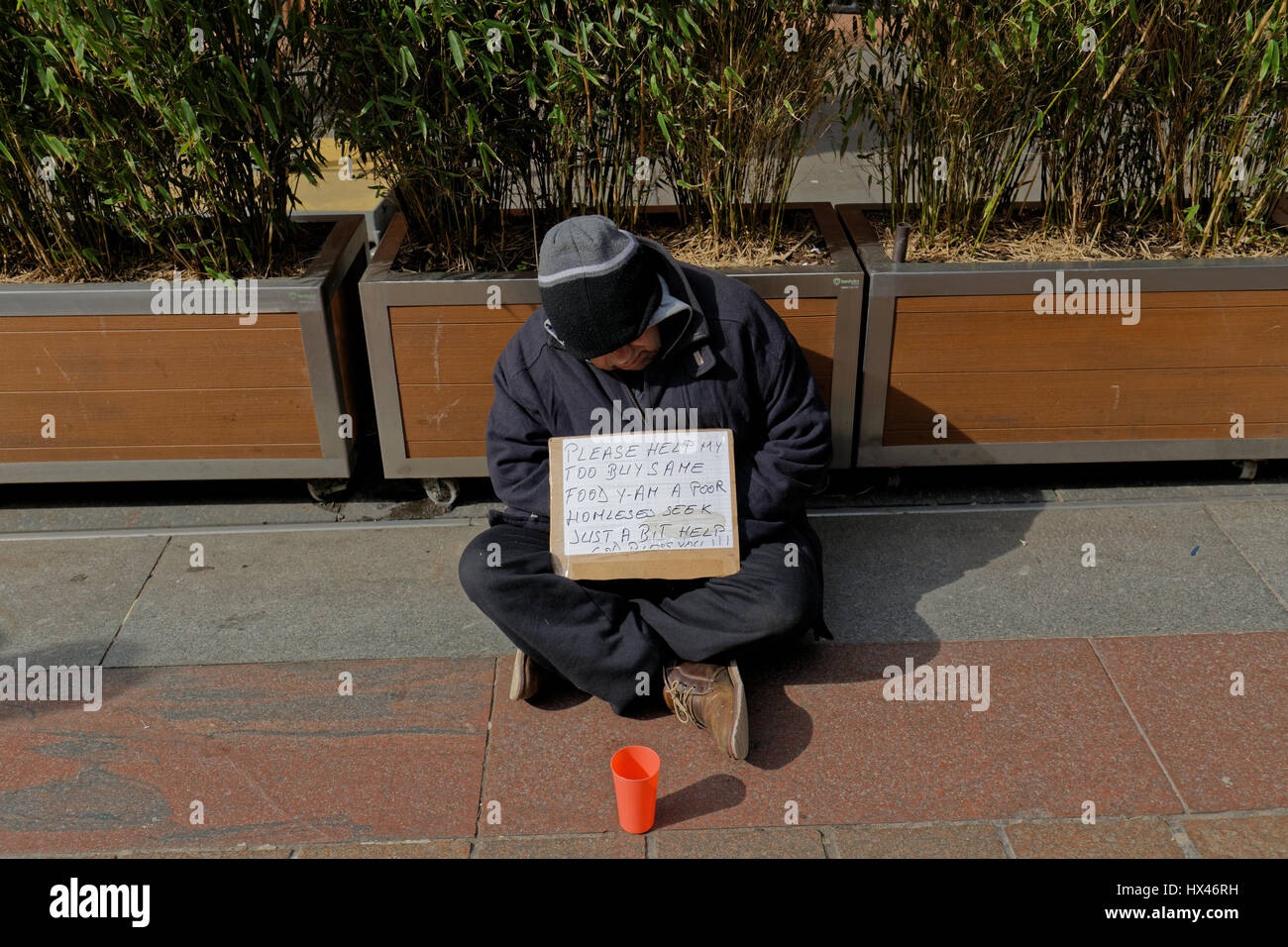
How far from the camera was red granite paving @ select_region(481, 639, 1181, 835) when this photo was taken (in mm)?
3062

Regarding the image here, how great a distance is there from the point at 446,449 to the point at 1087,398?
221 centimetres

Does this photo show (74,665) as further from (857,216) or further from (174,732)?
(857,216)

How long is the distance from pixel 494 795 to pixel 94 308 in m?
2.14

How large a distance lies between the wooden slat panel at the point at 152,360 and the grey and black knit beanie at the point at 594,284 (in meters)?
1.27

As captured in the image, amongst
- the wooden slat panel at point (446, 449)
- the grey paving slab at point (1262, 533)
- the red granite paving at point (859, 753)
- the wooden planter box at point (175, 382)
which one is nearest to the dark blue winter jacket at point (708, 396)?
the red granite paving at point (859, 753)

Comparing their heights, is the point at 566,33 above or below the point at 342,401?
above

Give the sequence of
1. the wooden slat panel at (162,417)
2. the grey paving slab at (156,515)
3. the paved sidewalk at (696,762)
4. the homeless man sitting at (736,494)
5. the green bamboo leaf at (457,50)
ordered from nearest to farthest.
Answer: the paved sidewalk at (696,762) → the homeless man sitting at (736,494) → the green bamboo leaf at (457,50) → the wooden slat panel at (162,417) → the grey paving slab at (156,515)

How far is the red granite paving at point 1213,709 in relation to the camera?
309 centimetres

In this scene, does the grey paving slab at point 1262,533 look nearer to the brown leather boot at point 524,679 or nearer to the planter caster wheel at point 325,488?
the brown leather boot at point 524,679

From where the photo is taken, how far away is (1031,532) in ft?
13.5

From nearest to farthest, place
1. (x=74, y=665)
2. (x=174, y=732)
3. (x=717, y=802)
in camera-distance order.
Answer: (x=717, y=802), (x=174, y=732), (x=74, y=665)

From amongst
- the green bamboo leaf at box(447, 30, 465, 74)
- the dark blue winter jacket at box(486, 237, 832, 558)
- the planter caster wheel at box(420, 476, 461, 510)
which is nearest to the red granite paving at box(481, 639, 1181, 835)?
the dark blue winter jacket at box(486, 237, 832, 558)

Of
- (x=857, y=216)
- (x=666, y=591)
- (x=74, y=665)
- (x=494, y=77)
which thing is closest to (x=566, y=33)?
(x=494, y=77)

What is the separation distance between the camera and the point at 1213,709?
3.34 m
